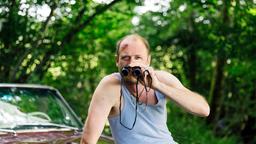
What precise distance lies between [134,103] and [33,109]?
8.26 ft

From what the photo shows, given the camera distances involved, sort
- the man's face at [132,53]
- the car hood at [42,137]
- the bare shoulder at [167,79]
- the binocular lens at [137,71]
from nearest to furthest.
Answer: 1. the binocular lens at [137,71]
2. the man's face at [132,53]
3. the bare shoulder at [167,79]
4. the car hood at [42,137]

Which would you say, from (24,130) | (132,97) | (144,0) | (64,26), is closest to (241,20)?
(144,0)

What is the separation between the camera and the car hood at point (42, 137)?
165 inches

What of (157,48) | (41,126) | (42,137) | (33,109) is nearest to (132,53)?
(42,137)

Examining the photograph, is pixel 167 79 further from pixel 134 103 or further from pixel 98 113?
pixel 98 113

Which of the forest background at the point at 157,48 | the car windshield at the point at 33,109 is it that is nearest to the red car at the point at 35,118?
the car windshield at the point at 33,109

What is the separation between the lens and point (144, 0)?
332 inches

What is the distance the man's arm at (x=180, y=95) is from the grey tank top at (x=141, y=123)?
3.0 inches

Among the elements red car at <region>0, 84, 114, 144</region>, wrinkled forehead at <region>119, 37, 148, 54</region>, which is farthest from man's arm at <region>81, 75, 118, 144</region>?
red car at <region>0, 84, 114, 144</region>

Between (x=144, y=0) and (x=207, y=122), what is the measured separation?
4.61m

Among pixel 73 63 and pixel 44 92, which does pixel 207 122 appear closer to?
pixel 73 63

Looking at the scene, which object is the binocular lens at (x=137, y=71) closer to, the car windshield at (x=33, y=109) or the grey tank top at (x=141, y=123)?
the grey tank top at (x=141, y=123)

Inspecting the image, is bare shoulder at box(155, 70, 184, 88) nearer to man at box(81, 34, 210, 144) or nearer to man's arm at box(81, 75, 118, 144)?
man at box(81, 34, 210, 144)

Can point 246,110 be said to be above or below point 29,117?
below
